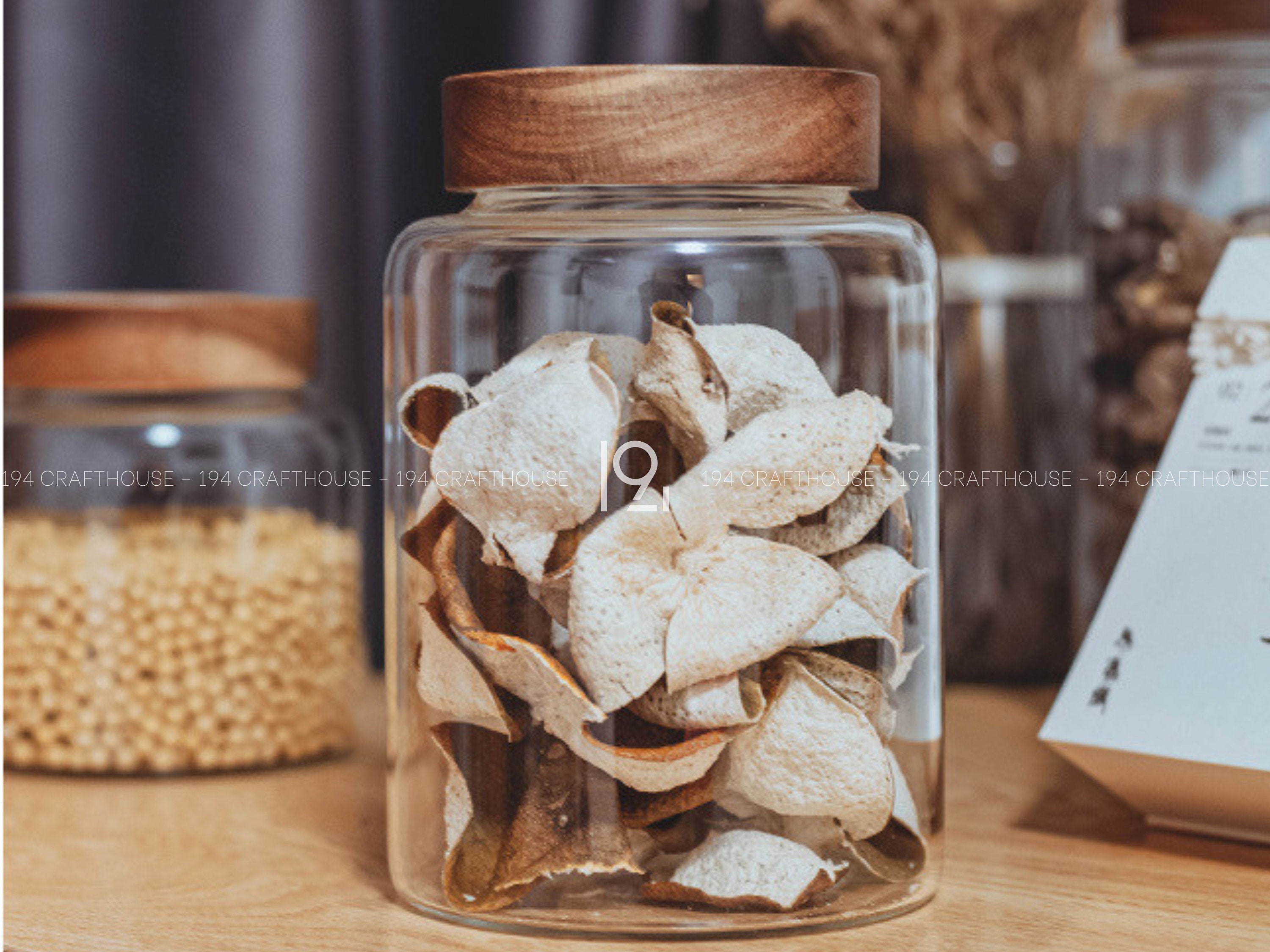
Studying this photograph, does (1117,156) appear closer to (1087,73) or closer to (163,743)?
(1087,73)

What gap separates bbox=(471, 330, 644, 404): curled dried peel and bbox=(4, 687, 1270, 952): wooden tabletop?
0.19 m

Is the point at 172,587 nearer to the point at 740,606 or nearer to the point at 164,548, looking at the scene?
the point at 164,548

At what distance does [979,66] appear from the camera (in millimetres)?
1029

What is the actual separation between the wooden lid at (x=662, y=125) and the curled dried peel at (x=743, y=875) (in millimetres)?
218

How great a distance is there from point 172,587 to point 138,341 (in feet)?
0.41

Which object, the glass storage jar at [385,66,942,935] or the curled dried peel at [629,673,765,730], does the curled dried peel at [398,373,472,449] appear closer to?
the glass storage jar at [385,66,942,935]

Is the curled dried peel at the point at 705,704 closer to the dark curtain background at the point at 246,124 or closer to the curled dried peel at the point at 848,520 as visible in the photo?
the curled dried peel at the point at 848,520

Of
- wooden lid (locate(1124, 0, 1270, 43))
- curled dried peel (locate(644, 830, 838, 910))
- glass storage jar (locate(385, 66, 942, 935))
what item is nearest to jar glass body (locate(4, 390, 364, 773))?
glass storage jar (locate(385, 66, 942, 935))

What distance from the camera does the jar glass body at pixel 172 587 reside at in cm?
83

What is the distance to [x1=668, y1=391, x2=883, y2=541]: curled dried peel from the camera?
1.75 ft

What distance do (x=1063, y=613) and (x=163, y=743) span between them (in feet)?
1.84

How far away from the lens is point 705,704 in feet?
1.72

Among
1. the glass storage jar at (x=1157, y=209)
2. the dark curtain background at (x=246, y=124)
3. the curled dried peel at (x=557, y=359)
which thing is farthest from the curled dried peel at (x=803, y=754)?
the dark curtain background at (x=246, y=124)

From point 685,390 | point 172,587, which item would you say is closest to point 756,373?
point 685,390
